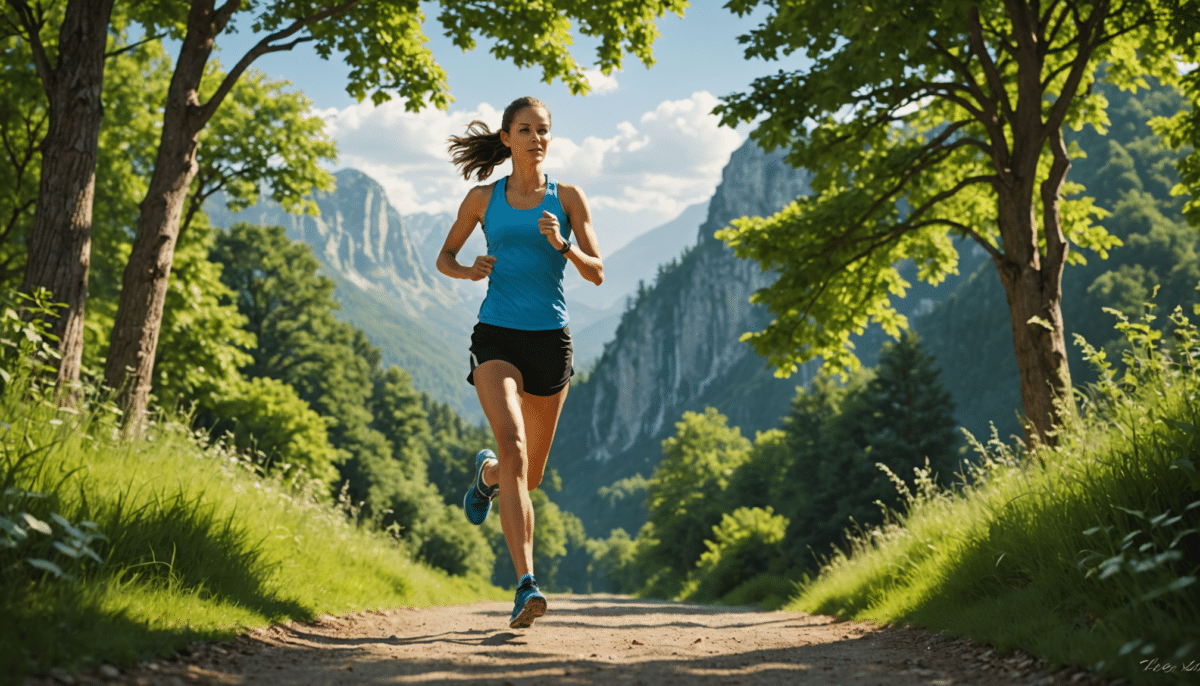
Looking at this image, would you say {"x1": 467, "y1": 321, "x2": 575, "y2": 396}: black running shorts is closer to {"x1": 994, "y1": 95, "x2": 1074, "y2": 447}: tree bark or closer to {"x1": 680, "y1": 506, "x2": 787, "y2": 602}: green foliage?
{"x1": 994, "y1": 95, "x2": 1074, "y2": 447}: tree bark

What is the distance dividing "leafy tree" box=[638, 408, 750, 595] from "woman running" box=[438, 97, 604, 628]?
1745 inches

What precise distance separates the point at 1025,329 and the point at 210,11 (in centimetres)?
857

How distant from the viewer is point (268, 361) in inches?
1419

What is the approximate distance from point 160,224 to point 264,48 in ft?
6.88

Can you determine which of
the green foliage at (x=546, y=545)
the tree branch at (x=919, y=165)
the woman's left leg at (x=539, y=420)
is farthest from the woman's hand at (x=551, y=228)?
the green foliage at (x=546, y=545)

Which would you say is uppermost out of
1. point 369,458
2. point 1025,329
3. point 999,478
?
point 1025,329

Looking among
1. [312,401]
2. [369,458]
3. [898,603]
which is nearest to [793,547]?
[369,458]

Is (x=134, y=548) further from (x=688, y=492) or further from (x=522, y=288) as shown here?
(x=688, y=492)

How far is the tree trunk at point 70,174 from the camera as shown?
597 centimetres

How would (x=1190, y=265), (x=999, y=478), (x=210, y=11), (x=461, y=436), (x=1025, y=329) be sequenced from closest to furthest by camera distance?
(x=999, y=478)
(x=210, y=11)
(x=1025, y=329)
(x=1190, y=265)
(x=461, y=436)

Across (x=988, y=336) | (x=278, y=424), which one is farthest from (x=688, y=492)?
(x=988, y=336)

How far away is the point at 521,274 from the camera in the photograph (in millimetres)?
4398

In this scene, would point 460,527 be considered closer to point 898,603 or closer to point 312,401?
point 312,401

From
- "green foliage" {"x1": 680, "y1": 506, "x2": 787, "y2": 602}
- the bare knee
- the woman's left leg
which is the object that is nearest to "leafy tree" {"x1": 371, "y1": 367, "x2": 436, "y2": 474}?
"green foliage" {"x1": 680, "y1": 506, "x2": 787, "y2": 602}
